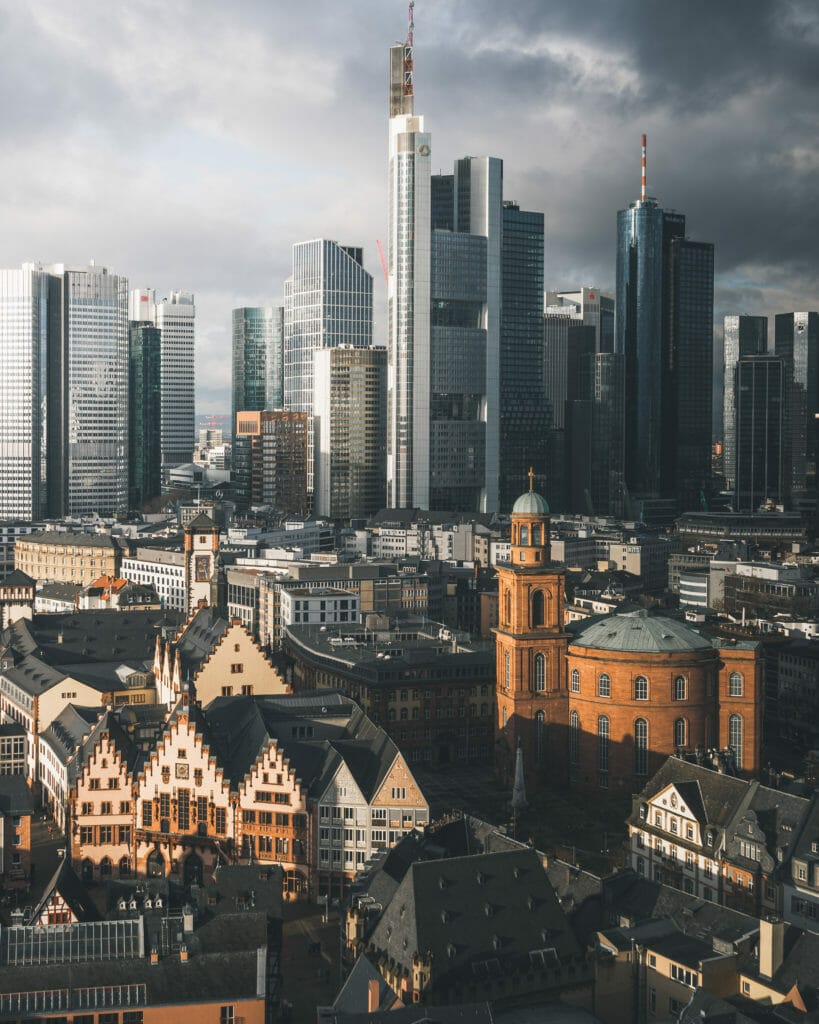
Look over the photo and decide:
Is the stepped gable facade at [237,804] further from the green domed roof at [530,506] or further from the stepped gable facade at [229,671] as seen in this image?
the green domed roof at [530,506]

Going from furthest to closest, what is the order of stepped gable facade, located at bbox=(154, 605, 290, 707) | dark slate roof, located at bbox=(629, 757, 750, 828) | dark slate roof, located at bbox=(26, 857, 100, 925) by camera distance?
stepped gable facade, located at bbox=(154, 605, 290, 707) → dark slate roof, located at bbox=(629, 757, 750, 828) → dark slate roof, located at bbox=(26, 857, 100, 925)

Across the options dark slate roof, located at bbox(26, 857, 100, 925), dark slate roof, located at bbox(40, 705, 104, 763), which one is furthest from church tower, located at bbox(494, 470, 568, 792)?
dark slate roof, located at bbox(26, 857, 100, 925)

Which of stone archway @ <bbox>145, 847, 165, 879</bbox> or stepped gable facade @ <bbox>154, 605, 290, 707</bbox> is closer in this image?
stone archway @ <bbox>145, 847, 165, 879</bbox>

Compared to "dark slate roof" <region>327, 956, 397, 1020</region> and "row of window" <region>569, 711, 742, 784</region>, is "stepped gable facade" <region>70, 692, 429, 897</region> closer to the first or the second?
"dark slate roof" <region>327, 956, 397, 1020</region>

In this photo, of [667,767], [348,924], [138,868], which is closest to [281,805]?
[138,868]

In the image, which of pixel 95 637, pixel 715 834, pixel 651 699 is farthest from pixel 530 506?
pixel 95 637

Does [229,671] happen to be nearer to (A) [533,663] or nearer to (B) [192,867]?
(A) [533,663]
